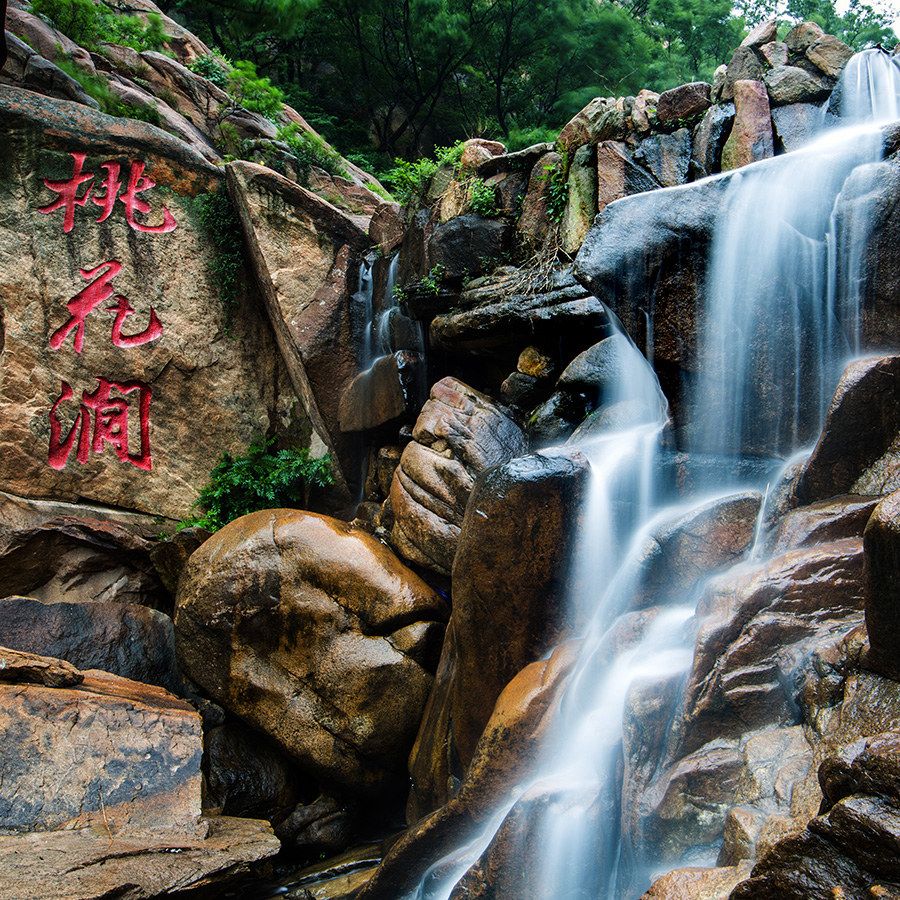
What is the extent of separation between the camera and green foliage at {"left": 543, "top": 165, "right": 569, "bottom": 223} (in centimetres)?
795

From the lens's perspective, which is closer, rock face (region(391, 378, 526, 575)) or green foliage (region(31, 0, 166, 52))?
rock face (region(391, 378, 526, 575))

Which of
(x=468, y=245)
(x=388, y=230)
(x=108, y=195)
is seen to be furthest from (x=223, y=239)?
(x=468, y=245)

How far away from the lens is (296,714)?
607cm

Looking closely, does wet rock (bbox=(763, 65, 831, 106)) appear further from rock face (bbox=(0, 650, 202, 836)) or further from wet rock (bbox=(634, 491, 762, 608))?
rock face (bbox=(0, 650, 202, 836))

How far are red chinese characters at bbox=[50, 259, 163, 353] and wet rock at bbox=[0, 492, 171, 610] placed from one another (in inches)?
74.4

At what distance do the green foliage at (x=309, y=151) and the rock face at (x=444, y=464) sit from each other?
6026 mm

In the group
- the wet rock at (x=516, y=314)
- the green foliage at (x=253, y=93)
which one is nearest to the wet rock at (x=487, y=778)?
the wet rock at (x=516, y=314)

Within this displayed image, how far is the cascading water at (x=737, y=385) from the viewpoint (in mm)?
4332

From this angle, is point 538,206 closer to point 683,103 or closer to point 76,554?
point 683,103

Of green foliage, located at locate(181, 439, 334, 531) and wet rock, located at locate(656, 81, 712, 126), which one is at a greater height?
wet rock, located at locate(656, 81, 712, 126)

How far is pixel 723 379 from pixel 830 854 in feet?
12.2

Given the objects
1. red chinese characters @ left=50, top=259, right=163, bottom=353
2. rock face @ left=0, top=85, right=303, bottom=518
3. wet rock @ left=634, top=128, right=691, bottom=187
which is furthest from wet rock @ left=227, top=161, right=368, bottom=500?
wet rock @ left=634, top=128, right=691, bottom=187

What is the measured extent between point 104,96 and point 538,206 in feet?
20.2

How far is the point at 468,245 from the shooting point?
827 cm
